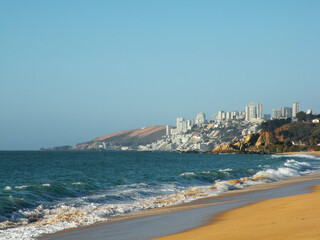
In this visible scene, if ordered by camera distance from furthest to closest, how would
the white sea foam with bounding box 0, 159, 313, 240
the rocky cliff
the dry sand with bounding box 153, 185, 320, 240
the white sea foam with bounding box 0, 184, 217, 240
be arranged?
1. the rocky cliff
2. the white sea foam with bounding box 0, 159, 313, 240
3. the white sea foam with bounding box 0, 184, 217, 240
4. the dry sand with bounding box 153, 185, 320, 240

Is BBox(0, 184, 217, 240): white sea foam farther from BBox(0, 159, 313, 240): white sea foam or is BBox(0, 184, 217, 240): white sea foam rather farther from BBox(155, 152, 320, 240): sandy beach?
BBox(155, 152, 320, 240): sandy beach

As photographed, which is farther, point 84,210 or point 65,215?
point 84,210

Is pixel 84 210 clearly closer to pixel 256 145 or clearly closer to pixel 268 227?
pixel 268 227

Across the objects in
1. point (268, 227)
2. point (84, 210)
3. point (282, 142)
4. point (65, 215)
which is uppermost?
point (268, 227)

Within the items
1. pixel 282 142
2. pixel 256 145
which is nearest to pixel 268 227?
pixel 256 145

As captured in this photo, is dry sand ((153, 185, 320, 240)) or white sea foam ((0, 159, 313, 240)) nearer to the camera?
dry sand ((153, 185, 320, 240))

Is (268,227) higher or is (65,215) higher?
(268,227)

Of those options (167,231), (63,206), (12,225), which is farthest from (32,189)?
(167,231)

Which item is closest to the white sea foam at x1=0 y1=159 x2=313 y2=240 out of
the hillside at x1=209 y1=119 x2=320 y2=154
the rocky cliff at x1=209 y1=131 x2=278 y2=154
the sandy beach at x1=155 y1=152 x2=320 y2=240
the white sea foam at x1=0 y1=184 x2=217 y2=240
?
the white sea foam at x1=0 y1=184 x2=217 y2=240

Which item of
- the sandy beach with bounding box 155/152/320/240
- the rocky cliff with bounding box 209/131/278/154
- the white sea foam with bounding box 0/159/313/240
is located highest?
the sandy beach with bounding box 155/152/320/240

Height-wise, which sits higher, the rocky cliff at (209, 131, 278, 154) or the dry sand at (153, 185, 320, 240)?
the dry sand at (153, 185, 320, 240)

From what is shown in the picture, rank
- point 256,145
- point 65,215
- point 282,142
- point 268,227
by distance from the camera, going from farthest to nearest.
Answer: point 256,145 < point 282,142 < point 65,215 < point 268,227

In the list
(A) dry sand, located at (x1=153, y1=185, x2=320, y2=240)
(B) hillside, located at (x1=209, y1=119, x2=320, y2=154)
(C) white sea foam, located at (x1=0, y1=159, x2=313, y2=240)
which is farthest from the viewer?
(B) hillside, located at (x1=209, y1=119, x2=320, y2=154)
